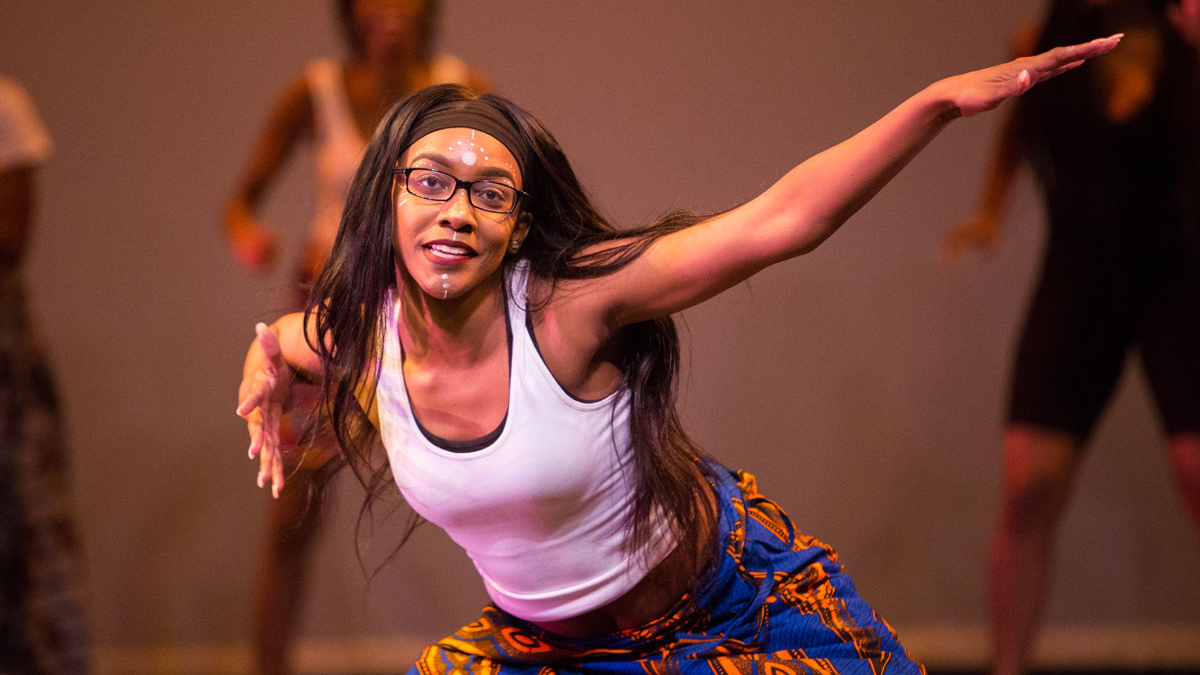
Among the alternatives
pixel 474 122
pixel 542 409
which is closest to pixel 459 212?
pixel 474 122

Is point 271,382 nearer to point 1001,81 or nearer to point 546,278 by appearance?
point 546,278

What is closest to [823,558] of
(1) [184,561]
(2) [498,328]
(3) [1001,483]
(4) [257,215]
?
(2) [498,328]

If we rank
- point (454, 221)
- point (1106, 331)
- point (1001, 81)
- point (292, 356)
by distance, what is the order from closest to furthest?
point (1001, 81) → point (454, 221) → point (292, 356) → point (1106, 331)

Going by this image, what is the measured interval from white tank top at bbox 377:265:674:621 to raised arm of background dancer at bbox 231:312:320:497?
0.15m

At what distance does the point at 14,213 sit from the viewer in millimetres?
2375

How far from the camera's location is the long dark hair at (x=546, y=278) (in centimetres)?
137

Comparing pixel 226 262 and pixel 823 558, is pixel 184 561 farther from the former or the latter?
pixel 823 558

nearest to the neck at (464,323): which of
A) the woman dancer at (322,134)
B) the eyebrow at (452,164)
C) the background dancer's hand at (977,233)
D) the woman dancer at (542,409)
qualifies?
the woman dancer at (542,409)

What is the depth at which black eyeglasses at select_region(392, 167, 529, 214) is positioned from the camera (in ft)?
4.31

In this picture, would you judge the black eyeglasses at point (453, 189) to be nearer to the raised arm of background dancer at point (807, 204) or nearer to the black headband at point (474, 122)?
the black headband at point (474, 122)

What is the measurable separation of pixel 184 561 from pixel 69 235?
0.93 metres

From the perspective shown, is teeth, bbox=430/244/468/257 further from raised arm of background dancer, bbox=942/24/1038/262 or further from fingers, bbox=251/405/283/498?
raised arm of background dancer, bbox=942/24/1038/262

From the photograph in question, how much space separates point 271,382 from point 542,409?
402 millimetres

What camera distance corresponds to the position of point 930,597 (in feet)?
9.39
